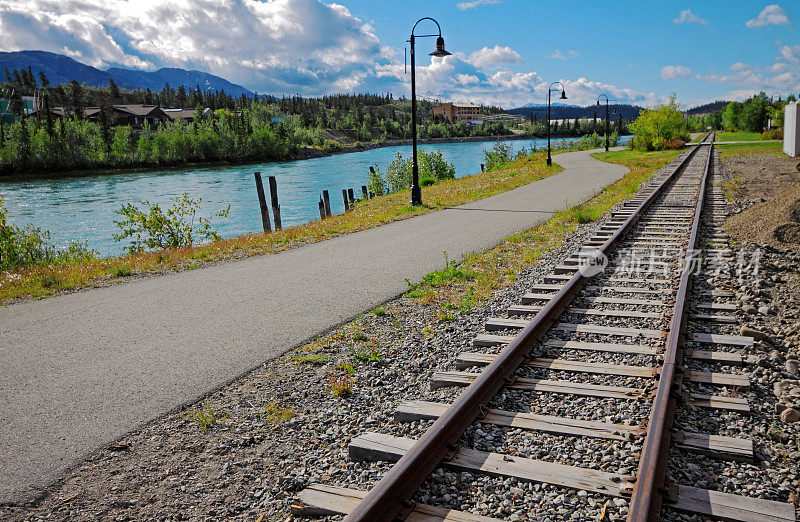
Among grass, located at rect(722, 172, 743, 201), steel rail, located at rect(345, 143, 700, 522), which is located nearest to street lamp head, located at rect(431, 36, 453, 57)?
grass, located at rect(722, 172, 743, 201)

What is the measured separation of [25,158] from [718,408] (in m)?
87.6

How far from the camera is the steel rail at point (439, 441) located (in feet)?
9.74

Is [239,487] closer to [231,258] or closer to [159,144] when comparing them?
[231,258]

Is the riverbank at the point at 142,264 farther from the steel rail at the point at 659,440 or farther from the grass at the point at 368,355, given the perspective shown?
the steel rail at the point at 659,440

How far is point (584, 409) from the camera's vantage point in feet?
13.7

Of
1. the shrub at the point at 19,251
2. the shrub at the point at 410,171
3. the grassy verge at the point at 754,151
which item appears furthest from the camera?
the grassy verge at the point at 754,151

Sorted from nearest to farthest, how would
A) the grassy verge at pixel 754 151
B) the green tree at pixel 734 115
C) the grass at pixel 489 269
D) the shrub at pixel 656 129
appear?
the grass at pixel 489 269 < the grassy verge at pixel 754 151 < the shrub at pixel 656 129 < the green tree at pixel 734 115

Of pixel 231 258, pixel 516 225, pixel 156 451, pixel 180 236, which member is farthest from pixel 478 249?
pixel 180 236

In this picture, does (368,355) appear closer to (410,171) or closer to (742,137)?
(410,171)

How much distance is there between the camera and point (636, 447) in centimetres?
355

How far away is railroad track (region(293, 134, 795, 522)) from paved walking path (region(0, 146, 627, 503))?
7.47ft

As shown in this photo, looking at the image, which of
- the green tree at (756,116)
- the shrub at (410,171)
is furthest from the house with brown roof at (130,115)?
the green tree at (756,116)

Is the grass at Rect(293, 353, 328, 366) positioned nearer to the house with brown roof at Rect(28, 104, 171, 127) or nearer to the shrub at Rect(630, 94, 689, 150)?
the shrub at Rect(630, 94, 689, 150)

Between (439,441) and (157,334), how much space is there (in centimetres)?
466
